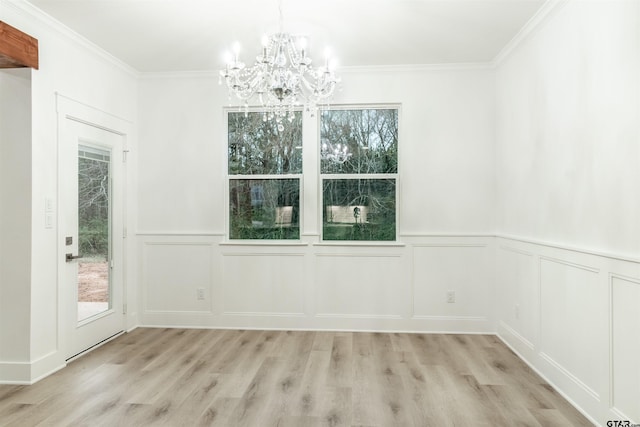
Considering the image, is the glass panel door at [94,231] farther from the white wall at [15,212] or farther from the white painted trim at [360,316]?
the white painted trim at [360,316]

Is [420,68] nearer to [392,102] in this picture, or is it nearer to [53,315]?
[392,102]

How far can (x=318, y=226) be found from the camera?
4.54 m

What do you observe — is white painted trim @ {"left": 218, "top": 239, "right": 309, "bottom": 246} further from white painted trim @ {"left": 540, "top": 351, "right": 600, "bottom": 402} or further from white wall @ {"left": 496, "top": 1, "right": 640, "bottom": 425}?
white painted trim @ {"left": 540, "top": 351, "right": 600, "bottom": 402}

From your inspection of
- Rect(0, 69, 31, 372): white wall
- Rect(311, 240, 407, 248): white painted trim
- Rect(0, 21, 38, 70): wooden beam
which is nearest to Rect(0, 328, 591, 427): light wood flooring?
Rect(0, 69, 31, 372): white wall

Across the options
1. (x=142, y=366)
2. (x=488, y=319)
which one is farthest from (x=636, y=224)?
(x=142, y=366)

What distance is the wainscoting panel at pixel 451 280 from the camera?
Answer: 14.3 ft

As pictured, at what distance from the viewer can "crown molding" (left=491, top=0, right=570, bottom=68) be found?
9.91 feet

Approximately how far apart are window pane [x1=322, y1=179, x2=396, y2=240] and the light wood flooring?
1.13 meters

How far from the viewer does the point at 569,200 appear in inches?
111

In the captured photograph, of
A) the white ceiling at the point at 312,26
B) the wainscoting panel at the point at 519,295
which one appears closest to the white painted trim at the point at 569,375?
the wainscoting panel at the point at 519,295

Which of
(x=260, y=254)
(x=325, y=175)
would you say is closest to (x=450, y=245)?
(x=325, y=175)

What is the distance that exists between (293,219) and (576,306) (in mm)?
2792

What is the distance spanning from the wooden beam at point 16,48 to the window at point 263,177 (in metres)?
1.92

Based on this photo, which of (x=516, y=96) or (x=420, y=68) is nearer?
(x=516, y=96)
